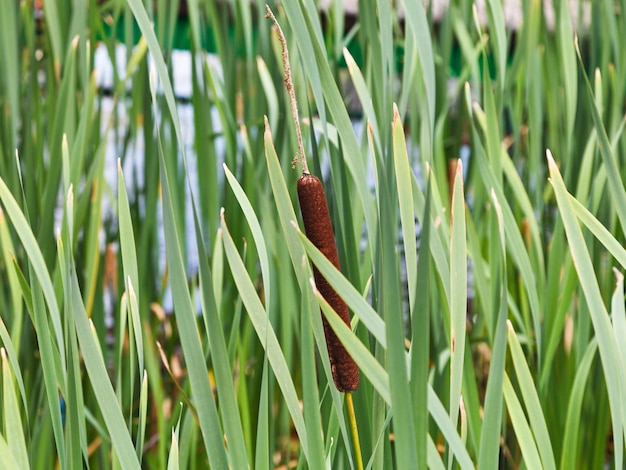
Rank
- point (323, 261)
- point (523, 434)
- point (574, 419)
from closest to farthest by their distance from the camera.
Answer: point (323, 261), point (523, 434), point (574, 419)

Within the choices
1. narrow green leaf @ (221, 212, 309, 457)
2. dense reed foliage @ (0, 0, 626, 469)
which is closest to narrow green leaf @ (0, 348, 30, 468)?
dense reed foliage @ (0, 0, 626, 469)

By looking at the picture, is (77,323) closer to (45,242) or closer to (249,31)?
(45,242)

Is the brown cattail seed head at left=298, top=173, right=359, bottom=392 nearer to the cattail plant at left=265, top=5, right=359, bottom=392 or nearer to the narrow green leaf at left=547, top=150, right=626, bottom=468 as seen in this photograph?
the cattail plant at left=265, top=5, right=359, bottom=392

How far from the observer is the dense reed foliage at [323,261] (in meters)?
0.32

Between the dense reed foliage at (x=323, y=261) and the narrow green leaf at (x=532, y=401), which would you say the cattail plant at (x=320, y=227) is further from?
the narrow green leaf at (x=532, y=401)

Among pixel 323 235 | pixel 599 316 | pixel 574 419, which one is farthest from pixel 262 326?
pixel 574 419

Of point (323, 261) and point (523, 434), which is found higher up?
point (323, 261)

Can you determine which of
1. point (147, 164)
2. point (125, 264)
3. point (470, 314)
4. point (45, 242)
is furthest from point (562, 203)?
point (470, 314)

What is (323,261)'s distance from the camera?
1.00 ft

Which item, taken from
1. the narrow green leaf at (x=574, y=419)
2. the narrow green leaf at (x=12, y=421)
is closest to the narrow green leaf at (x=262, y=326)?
the narrow green leaf at (x=12, y=421)

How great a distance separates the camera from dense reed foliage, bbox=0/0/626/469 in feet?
1.04

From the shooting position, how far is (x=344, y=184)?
0.40 metres

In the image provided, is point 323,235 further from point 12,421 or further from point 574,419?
point 574,419

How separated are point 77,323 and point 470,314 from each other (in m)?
0.78
